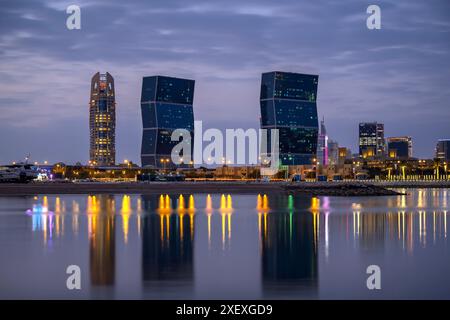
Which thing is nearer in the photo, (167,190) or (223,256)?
(223,256)

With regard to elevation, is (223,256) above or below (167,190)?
below

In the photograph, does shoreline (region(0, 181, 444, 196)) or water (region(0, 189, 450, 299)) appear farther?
shoreline (region(0, 181, 444, 196))

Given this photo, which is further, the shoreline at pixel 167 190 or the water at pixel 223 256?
the shoreline at pixel 167 190

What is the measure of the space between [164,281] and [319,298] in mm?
5138

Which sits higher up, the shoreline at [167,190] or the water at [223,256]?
the shoreline at [167,190]

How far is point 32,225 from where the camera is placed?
41.5m

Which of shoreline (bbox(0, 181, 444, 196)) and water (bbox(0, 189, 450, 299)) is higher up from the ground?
shoreline (bbox(0, 181, 444, 196))

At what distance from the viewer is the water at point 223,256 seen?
20781 mm

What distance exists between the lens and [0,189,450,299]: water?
68.2 ft

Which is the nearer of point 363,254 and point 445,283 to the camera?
point 445,283

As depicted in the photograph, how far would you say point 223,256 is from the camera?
2825 centimetres
